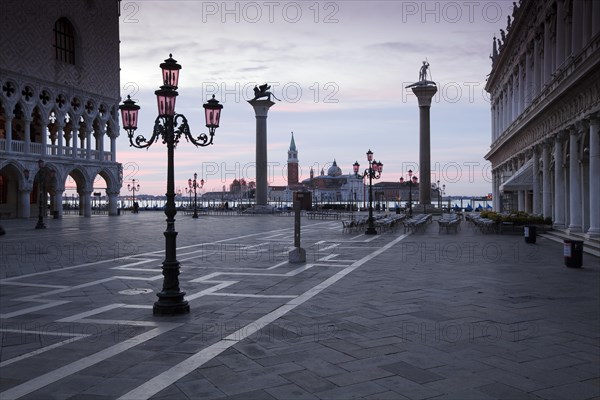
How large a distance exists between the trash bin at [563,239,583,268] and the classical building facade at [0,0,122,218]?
3339 centimetres

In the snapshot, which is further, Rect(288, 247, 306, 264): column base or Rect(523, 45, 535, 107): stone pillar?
Rect(523, 45, 535, 107): stone pillar

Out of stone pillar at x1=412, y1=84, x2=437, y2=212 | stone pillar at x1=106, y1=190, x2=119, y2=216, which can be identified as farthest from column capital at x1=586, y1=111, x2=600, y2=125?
stone pillar at x1=106, y1=190, x2=119, y2=216

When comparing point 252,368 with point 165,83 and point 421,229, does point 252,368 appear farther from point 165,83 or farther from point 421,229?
point 421,229

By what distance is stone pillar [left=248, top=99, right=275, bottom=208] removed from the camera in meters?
57.7

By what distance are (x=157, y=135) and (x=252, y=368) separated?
521 cm

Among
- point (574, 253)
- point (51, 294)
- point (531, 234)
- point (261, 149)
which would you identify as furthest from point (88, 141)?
point (574, 253)

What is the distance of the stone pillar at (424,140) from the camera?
48094 mm

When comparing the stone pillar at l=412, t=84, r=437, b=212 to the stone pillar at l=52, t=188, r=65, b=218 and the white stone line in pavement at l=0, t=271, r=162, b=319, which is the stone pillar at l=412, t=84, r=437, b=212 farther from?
the white stone line in pavement at l=0, t=271, r=162, b=319

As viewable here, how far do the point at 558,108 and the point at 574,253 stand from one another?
10.6 m

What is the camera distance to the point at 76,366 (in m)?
5.86

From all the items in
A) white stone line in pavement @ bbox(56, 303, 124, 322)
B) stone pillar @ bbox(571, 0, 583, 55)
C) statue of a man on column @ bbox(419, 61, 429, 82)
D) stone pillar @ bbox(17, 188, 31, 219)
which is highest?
statue of a man on column @ bbox(419, 61, 429, 82)

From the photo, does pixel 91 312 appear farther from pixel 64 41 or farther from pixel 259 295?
pixel 64 41

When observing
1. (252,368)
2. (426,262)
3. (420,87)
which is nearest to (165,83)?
(252,368)

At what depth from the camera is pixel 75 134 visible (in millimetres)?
46031
